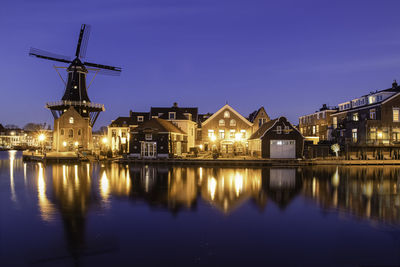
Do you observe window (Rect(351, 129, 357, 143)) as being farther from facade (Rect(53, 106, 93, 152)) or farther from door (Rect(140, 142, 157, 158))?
facade (Rect(53, 106, 93, 152))

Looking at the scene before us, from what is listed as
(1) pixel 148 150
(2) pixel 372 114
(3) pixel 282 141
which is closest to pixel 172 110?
(1) pixel 148 150

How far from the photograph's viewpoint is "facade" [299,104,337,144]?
6335cm

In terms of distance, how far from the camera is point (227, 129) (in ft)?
174

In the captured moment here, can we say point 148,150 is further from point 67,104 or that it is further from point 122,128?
point 67,104

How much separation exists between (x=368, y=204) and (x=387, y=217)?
293 cm

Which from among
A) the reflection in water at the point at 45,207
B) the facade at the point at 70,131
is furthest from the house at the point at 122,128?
the reflection in water at the point at 45,207

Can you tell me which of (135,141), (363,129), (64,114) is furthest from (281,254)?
(64,114)

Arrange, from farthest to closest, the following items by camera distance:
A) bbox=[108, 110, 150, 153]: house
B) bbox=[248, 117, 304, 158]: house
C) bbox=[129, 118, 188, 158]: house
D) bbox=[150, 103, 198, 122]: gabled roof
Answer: bbox=[108, 110, 150, 153]: house, bbox=[150, 103, 198, 122]: gabled roof, bbox=[248, 117, 304, 158]: house, bbox=[129, 118, 188, 158]: house

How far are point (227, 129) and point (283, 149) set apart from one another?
11.5 m

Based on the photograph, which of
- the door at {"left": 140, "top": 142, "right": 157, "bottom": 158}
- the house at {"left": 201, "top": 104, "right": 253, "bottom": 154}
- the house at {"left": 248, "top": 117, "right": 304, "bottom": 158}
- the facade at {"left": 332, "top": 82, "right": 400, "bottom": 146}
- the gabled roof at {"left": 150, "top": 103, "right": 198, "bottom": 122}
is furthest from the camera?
the gabled roof at {"left": 150, "top": 103, "right": 198, "bottom": 122}

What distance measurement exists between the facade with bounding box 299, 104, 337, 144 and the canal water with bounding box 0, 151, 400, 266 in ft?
143

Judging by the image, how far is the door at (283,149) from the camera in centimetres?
4469

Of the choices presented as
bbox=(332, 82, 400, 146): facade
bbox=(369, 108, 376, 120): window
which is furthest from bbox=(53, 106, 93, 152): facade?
bbox=(369, 108, 376, 120): window

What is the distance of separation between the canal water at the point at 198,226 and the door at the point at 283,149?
74.4 feet
